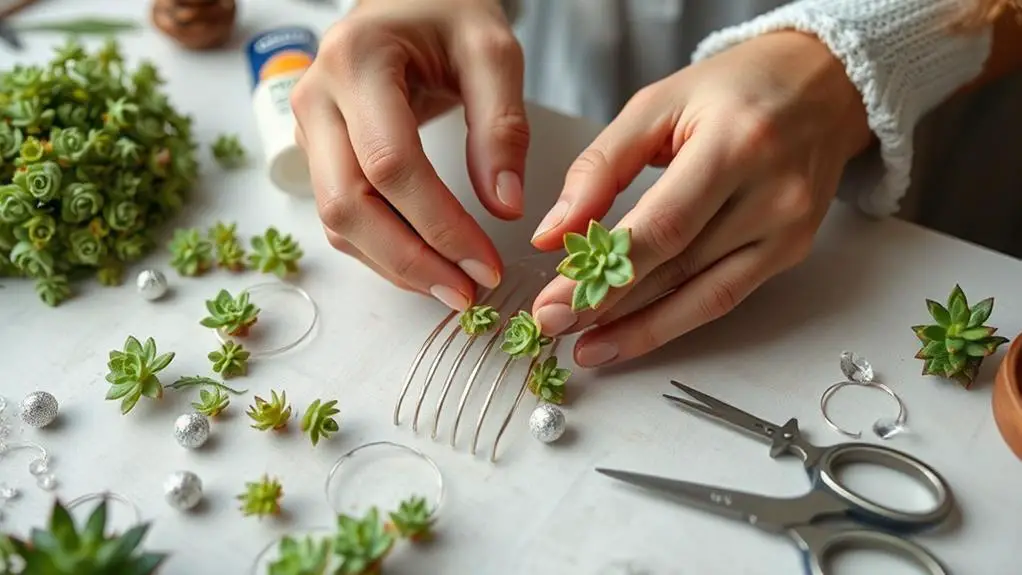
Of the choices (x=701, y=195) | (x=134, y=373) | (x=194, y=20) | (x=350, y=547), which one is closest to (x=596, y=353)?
(x=701, y=195)

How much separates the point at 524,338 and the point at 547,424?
0.24 feet

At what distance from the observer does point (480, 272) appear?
2.50 feet

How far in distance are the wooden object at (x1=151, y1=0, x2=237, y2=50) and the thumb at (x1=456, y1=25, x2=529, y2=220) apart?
1.43 ft

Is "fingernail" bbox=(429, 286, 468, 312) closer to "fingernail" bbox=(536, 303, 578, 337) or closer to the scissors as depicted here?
"fingernail" bbox=(536, 303, 578, 337)

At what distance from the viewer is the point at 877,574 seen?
24.4 inches

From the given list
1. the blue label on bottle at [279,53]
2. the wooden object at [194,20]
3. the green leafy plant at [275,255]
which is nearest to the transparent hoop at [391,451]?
the green leafy plant at [275,255]

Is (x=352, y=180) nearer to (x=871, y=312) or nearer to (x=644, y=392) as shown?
(x=644, y=392)

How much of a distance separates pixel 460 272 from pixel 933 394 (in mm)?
388

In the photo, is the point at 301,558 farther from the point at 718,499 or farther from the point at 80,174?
the point at 80,174

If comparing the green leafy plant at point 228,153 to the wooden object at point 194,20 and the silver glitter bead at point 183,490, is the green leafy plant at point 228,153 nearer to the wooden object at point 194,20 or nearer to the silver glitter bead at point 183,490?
the wooden object at point 194,20

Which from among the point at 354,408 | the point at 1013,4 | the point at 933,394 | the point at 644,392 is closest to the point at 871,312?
the point at 933,394

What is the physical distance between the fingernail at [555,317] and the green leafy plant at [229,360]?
9.8 inches

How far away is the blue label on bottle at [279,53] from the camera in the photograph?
0.99 metres

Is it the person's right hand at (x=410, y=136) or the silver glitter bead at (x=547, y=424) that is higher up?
the person's right hand at (x=410, y=136)
